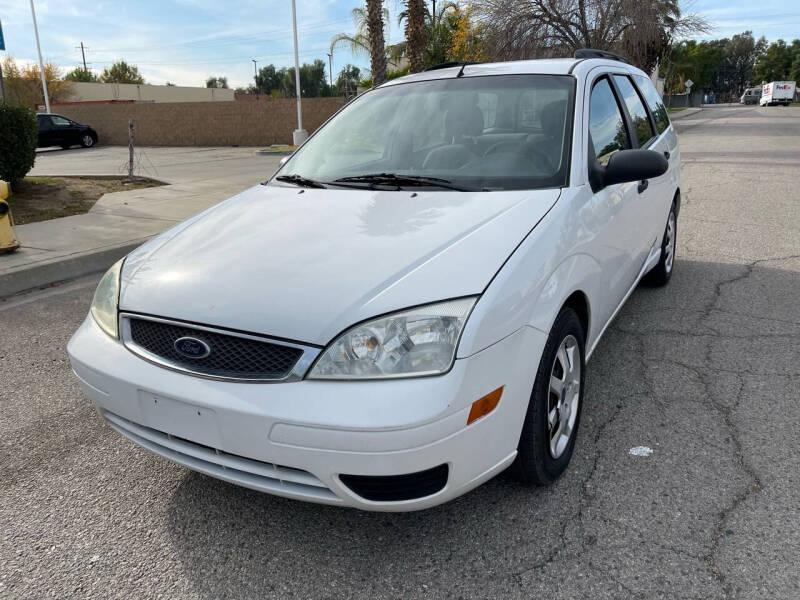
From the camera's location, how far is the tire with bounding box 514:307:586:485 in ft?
7.43

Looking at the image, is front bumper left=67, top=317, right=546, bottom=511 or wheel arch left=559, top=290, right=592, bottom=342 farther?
wheel arch left=559, top=290, right=592, bottom=342

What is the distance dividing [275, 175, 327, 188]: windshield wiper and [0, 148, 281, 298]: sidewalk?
138 inches

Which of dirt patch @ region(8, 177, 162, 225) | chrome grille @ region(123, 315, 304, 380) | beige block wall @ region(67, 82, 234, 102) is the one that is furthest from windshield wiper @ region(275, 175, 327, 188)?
beige block wall @ region(67, 82, 234, 102)

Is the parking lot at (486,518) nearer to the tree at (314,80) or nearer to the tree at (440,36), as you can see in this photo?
the tree at (440,36)

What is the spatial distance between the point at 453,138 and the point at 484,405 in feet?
5.67

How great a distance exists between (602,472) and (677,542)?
471 mm

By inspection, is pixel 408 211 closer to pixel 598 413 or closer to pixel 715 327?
pixel 598 413

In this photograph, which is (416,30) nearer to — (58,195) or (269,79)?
(58,195)

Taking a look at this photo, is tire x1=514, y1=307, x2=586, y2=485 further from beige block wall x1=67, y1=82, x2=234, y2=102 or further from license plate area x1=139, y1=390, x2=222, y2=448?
beige block wall x1=67, y1=82, x2=234, y2=102

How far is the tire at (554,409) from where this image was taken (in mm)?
2266

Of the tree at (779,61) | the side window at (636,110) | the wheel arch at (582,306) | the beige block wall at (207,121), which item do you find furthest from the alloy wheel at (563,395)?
the tree at (779,61)

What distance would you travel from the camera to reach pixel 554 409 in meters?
2.53

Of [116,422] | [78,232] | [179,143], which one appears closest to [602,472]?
[116,422]

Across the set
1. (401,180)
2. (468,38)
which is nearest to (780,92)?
(468,38)
